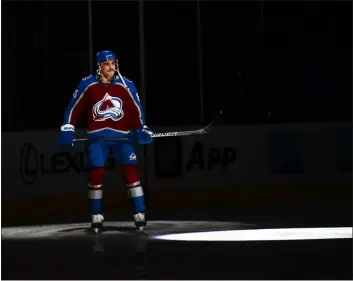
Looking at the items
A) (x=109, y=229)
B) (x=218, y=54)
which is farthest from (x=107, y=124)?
(x=218, y=54)

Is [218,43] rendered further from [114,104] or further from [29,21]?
[114,104]

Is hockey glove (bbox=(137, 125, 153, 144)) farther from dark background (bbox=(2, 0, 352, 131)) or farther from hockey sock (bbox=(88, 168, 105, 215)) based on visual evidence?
dark background (bbox=(2, 0, 352, 131))

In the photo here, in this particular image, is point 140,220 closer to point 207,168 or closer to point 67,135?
point 67,135

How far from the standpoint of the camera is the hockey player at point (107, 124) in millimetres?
13516

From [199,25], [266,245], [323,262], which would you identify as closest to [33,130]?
[199,25]

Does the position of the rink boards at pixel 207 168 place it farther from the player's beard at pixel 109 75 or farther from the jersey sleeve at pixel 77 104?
the player's beard at pixel 109 75

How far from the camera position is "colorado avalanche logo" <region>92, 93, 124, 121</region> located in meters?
13.5

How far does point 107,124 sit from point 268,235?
170 cm

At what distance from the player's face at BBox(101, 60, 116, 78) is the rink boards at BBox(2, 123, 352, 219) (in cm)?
324

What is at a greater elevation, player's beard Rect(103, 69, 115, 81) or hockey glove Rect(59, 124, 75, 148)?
player's beard Rect(103, 69, 115, 81)

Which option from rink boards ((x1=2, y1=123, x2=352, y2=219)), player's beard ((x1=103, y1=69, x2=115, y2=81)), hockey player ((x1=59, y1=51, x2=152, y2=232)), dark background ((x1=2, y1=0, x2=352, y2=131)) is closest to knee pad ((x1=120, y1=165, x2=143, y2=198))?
hockey player ((x1=59, y1=51, x2=152, y2=232))

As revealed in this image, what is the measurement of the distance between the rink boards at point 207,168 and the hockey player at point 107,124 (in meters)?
2.93

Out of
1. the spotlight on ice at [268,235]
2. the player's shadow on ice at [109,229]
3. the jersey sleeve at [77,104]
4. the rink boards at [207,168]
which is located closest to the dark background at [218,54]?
the rink boards at [207,168]

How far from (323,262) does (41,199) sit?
6606 mm
